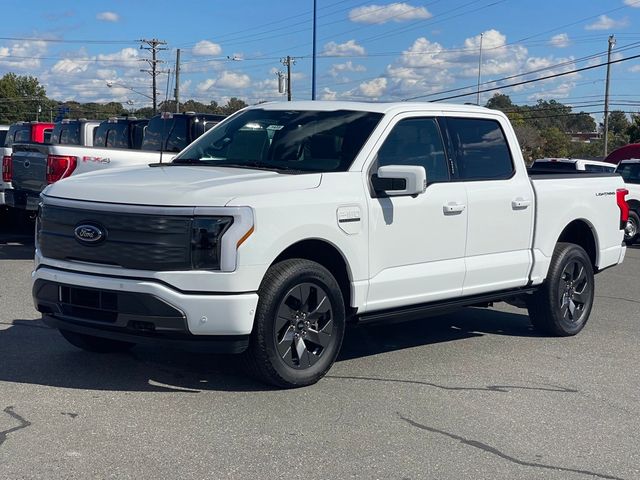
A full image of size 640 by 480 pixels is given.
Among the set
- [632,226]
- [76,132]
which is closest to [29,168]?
[76,132]

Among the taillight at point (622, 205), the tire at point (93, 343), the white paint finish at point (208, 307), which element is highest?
the taillight at point (622, 205)

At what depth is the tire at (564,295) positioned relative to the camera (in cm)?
818

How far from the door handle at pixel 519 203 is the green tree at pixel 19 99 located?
107678 mm

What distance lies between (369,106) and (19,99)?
112m

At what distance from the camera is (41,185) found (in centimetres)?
1221

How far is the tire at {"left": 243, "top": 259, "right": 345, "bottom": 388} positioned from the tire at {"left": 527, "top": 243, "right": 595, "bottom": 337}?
2.68 metres

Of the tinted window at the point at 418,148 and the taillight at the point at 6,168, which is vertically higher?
the tinted window at the point at 418,148

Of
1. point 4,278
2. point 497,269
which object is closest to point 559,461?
point 497,269

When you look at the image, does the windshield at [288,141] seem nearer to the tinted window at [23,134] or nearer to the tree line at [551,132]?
the tinted window at [23,134]

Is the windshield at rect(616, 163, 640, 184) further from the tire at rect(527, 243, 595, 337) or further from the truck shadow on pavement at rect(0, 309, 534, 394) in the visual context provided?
the truck shadow on pavement at rect(0, 309, 534, 394)

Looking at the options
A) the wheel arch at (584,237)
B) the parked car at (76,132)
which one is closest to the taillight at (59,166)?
the parked car at (76,132)

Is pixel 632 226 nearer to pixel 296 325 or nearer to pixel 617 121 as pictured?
pixel 296 325

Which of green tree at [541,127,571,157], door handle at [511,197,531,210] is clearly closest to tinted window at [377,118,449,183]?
door handle at [511,197,531,210]

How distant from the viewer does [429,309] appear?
6.98 m
